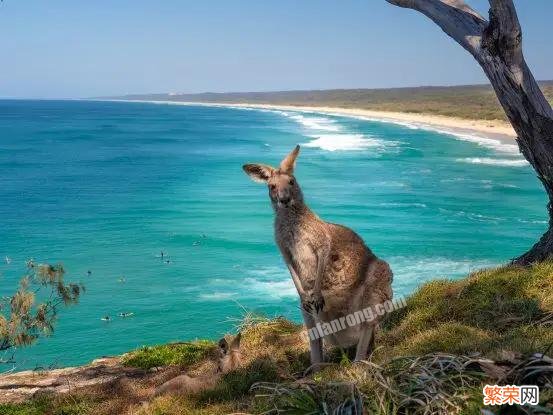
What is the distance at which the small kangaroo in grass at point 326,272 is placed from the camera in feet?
18.0

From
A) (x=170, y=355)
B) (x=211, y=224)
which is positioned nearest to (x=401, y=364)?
(x=170, y=355)

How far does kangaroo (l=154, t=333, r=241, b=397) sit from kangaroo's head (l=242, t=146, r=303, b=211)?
6.11ft

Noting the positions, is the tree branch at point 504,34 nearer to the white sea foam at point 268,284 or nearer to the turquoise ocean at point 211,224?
the turquoise ocean at point 211,224

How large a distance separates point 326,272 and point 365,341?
71cm

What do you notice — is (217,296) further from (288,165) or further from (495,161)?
(495,161)

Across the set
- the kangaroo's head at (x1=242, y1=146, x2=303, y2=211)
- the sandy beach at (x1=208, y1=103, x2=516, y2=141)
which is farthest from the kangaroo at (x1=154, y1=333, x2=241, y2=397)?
the sandy beach at (x1=208, y1=103, x2=516, y2=141)

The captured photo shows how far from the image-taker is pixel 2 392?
7121 mm

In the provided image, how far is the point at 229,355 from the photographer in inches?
257

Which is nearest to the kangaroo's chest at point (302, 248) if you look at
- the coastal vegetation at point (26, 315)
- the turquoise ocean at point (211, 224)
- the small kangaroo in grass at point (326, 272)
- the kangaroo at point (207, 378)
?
the small kangaroo in grass at point (326, 272)

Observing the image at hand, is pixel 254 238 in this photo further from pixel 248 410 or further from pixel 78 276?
pixel 248 410

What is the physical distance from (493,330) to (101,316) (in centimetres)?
1610

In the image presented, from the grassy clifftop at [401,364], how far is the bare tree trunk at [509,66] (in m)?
1.51

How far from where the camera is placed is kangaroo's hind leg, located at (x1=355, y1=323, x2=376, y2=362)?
216 inches

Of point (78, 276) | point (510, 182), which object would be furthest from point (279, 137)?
point (78, 276)
